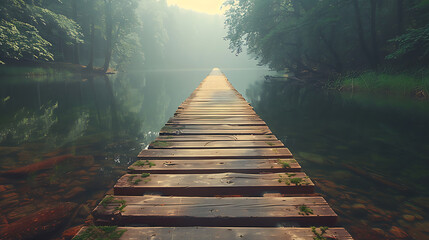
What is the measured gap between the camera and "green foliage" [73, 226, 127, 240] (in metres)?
1.46

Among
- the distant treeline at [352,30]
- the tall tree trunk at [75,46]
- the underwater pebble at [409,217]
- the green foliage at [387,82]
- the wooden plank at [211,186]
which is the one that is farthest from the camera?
the tall tree trunk at [75,46]

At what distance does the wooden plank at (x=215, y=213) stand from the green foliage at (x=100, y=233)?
3.9 inches

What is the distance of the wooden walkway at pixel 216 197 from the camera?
1.56m

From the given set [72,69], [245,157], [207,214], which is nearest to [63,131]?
[245,157]

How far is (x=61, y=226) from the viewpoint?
2520 millimetres

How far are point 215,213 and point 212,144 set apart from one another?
1.66 metres

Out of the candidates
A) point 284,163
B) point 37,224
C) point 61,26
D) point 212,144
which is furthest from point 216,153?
point 61,26

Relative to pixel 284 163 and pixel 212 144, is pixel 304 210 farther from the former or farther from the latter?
pixel 212 144

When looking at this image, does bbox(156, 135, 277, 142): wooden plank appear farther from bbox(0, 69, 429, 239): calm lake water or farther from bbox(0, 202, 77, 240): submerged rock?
bbox(0, 202, 77, 240): submerged rock

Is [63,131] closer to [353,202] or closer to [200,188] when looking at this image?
[200,188]

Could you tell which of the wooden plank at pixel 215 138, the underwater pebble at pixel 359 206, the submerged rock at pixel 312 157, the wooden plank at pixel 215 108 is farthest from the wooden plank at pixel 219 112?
the underwater pebble at pixel 359 206

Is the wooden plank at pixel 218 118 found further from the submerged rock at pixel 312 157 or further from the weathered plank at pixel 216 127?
the submerged rock at pixel 312 157

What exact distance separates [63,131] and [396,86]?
13.5 m

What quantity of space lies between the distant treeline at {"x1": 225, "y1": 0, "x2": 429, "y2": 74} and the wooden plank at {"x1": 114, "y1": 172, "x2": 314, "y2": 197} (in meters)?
11.9
